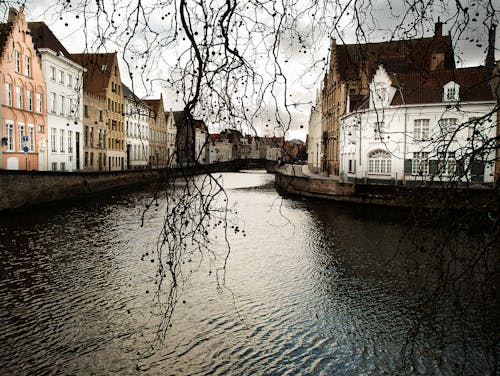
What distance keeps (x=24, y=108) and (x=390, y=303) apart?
23.7 m

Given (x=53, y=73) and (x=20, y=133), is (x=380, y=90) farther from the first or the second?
(x=53, y=73)

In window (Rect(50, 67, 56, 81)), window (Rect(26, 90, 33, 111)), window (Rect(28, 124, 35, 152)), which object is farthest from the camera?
window (Rect(50, 67, 56, 81))

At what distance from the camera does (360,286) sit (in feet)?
32.1

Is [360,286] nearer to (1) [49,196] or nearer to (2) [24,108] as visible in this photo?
(1) [49,196]

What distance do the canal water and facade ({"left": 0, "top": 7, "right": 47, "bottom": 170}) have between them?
36.3ft

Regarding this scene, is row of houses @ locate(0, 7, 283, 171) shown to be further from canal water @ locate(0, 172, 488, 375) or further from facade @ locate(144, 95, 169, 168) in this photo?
facade @ locate(144, 95, 169, 168)

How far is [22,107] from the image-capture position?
81.0 feet

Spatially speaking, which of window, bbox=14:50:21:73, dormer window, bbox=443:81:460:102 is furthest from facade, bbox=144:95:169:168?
dormer window, bbox=443:81:460:102

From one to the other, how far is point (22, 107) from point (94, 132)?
11453mm

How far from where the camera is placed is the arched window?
24.0 m

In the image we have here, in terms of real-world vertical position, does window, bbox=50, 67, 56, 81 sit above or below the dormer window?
above

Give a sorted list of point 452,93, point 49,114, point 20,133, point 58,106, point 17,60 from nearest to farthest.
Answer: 1. point 452,93
2. point 17,60
3. point 20,133
4. point 49,114
5. point 58,106

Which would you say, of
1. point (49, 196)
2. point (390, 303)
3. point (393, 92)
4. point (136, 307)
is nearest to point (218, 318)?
point (136, 307)

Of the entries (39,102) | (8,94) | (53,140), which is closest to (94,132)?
(53,140)
